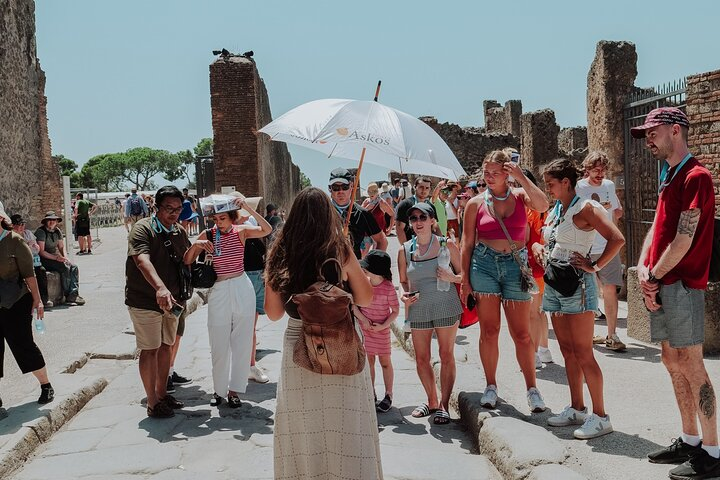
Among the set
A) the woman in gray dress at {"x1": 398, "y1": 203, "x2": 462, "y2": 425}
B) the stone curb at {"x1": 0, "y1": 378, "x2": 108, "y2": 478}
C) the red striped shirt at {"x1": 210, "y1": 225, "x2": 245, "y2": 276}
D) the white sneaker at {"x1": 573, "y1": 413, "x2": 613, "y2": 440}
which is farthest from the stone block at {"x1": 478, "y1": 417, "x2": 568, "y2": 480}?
the stone curb at {"x1": 0, "y1": 378, "x2": 108, "y2": 478}

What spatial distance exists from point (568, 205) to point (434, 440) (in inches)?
72.3

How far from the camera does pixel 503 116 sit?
28438 millimetres

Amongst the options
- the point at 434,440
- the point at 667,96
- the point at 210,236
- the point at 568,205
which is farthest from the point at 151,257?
the point at 667,96

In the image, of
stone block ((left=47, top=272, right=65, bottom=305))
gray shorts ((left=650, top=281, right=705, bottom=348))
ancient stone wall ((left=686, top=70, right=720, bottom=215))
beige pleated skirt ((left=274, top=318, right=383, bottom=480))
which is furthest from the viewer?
stone block ((left=47, top=272, right=65, bottom=305))

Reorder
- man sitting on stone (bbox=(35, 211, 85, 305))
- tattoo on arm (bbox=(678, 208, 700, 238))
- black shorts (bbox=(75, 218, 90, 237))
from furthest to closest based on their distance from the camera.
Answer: black shorts (bbox=(75, 218, 90, 237)), man sitting on stone (bbox=(35, 211, 85, 305)), tattoo on arm (bbox=(678, 208, 700, 238))

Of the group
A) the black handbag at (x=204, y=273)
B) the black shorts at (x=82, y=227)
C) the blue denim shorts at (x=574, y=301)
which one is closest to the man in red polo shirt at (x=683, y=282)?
the blue denim shorts at (x=574, y=301)

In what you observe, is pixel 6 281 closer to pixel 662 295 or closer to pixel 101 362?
pixel 101 362

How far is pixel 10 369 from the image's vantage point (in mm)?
7176

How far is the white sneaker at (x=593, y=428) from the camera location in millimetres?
4539

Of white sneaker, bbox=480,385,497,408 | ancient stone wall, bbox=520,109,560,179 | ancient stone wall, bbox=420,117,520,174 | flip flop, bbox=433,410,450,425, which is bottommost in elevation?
flip flop, bbox=433,410,450,425

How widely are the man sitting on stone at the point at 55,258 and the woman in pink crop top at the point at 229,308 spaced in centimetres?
→ 657

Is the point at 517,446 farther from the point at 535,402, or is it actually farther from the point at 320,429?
the point at 320,429

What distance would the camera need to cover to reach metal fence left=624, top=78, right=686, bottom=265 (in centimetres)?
962

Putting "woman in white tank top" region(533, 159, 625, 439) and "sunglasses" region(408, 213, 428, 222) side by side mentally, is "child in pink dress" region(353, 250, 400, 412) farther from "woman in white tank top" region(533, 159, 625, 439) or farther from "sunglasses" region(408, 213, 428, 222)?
"woman in white tank top" region(533, 159, 625, 439)
